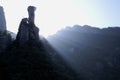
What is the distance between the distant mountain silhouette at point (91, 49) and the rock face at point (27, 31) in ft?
77.6

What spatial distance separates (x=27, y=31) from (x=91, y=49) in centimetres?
5472

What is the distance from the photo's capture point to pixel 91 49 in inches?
5945

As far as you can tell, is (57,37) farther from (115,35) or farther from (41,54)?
(41,54)

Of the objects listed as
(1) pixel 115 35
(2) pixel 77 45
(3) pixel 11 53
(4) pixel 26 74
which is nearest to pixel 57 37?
(2) pixel 77 45

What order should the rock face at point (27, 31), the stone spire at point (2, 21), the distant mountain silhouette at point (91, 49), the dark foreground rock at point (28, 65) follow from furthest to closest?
the stone spire at point (2, 21) < the distant mountain silhouette at point (91, 49) < the rock face at point (27, 31) < the dark foreground rock at point (28, 65)

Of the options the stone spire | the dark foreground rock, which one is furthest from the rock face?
the stone spire

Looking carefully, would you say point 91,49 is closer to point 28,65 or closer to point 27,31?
point 27,31

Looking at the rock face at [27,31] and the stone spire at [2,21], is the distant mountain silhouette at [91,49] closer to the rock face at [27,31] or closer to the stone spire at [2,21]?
the rock face at [27,31]

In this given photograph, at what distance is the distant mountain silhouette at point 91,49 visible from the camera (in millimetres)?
123188

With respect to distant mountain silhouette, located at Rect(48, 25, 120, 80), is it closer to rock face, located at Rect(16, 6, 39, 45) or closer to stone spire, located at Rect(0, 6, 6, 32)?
rock face, located at Rect(16, 6, 39, 45)

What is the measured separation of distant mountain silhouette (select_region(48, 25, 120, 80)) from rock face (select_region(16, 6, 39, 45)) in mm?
23650

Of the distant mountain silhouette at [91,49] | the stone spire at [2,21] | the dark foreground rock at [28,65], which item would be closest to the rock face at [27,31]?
the dark foreground rock at [28,65]

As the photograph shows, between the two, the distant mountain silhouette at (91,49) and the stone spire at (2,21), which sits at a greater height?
the stone spire at (2,21)

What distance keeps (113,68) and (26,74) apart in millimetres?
57008
